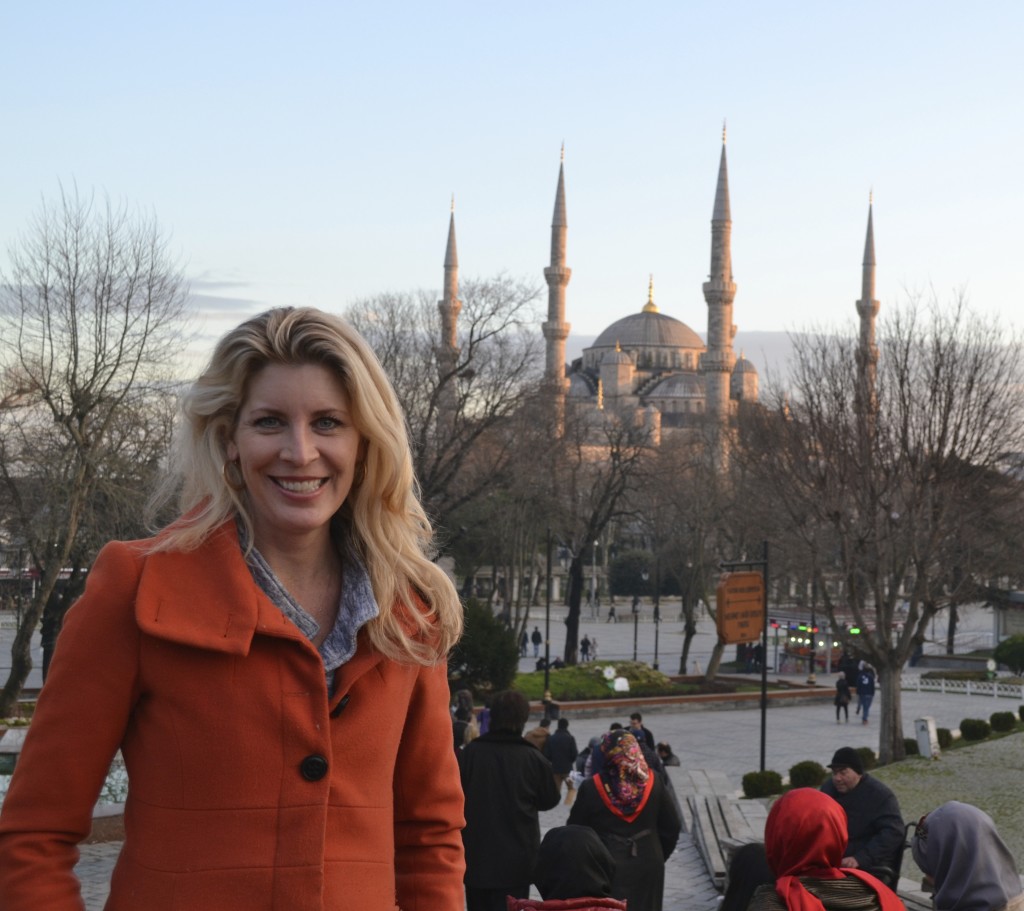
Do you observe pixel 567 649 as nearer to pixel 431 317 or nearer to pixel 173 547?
pixel 431 317

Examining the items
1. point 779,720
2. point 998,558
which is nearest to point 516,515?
point 779,720

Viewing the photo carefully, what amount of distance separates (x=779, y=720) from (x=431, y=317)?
38.5ft

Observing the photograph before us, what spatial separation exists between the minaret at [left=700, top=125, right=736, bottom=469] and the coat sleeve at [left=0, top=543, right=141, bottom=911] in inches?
2680

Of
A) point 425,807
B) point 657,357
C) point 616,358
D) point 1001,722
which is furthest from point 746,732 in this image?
point 657,357

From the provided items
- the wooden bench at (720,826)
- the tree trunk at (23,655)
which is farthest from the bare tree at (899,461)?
the tree trunk at (23,655)

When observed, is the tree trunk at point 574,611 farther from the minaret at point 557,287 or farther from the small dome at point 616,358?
the small dome at point 616,358

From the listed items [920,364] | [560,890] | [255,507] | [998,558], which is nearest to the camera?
[255,507]

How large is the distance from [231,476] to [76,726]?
44cm

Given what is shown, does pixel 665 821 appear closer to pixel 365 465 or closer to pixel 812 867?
pixel 812 867

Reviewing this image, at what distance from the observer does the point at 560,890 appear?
5.54 meters

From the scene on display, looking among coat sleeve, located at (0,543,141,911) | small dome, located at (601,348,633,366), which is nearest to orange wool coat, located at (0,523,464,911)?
coat sleeve, located at (0,543,141,911)

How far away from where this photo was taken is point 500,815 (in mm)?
6754

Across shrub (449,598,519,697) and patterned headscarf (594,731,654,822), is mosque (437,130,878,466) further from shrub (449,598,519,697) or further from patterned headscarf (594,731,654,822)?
patterned headscarf (594,731,654,822)

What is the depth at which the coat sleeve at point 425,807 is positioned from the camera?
215cm
